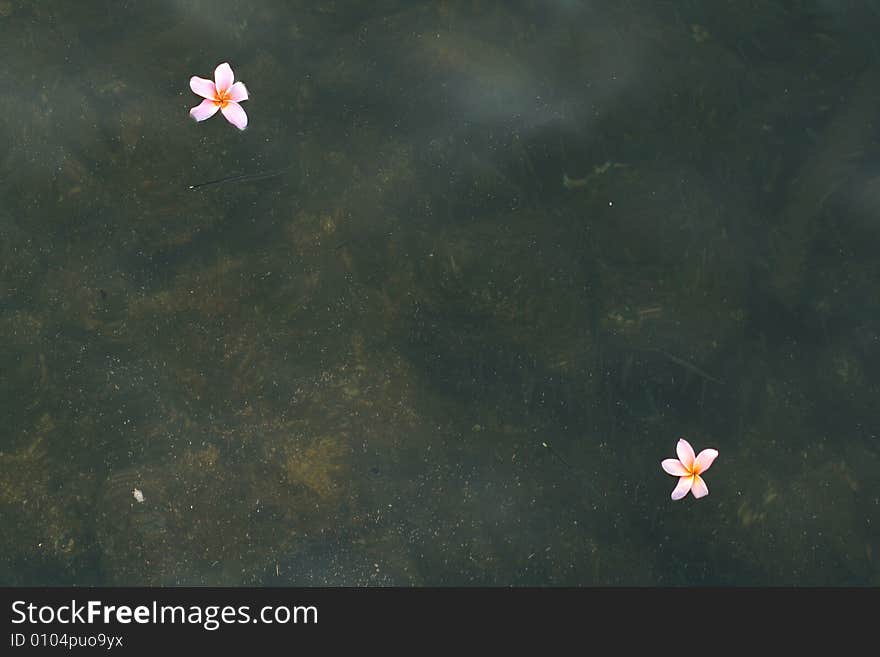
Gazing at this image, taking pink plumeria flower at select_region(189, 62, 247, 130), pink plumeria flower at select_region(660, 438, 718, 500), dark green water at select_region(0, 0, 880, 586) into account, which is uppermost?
pink plumeria flower at select_region(189, 62, 247, 130)

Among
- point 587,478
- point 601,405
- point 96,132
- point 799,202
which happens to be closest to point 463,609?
point 587,478

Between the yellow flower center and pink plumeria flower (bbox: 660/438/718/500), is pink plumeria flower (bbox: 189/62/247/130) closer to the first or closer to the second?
the yellow flower center

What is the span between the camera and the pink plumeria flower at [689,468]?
3.05m

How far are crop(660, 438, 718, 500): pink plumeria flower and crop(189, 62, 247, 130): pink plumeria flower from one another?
168cm

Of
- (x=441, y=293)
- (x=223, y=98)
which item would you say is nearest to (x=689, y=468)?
(x=441, y=293)

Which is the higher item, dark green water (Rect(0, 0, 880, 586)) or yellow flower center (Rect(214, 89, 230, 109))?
yellow flower center (Rect(214, 89, 230, 109))

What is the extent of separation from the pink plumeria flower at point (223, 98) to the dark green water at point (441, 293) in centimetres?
6

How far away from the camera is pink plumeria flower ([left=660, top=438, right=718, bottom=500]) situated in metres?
3.05

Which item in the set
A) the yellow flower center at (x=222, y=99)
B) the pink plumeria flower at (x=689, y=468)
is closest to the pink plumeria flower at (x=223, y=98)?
the yellow flower center at (x=222, y=99)

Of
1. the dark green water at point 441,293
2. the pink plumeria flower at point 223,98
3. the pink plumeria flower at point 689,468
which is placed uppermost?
the pink plumeria flower at point 223,98

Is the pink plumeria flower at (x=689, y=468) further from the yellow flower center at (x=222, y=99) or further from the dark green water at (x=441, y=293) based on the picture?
the yellow flower center at (x=222, y=99)

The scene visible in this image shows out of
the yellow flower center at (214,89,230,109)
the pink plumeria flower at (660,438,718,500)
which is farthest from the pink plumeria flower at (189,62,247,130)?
the pink plumeria flower at (660,438,718,500)

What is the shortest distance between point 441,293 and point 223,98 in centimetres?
91

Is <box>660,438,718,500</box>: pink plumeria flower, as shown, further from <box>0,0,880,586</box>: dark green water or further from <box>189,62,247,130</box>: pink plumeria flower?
<box>189,62,247,130</box>: pink plumeria flower
